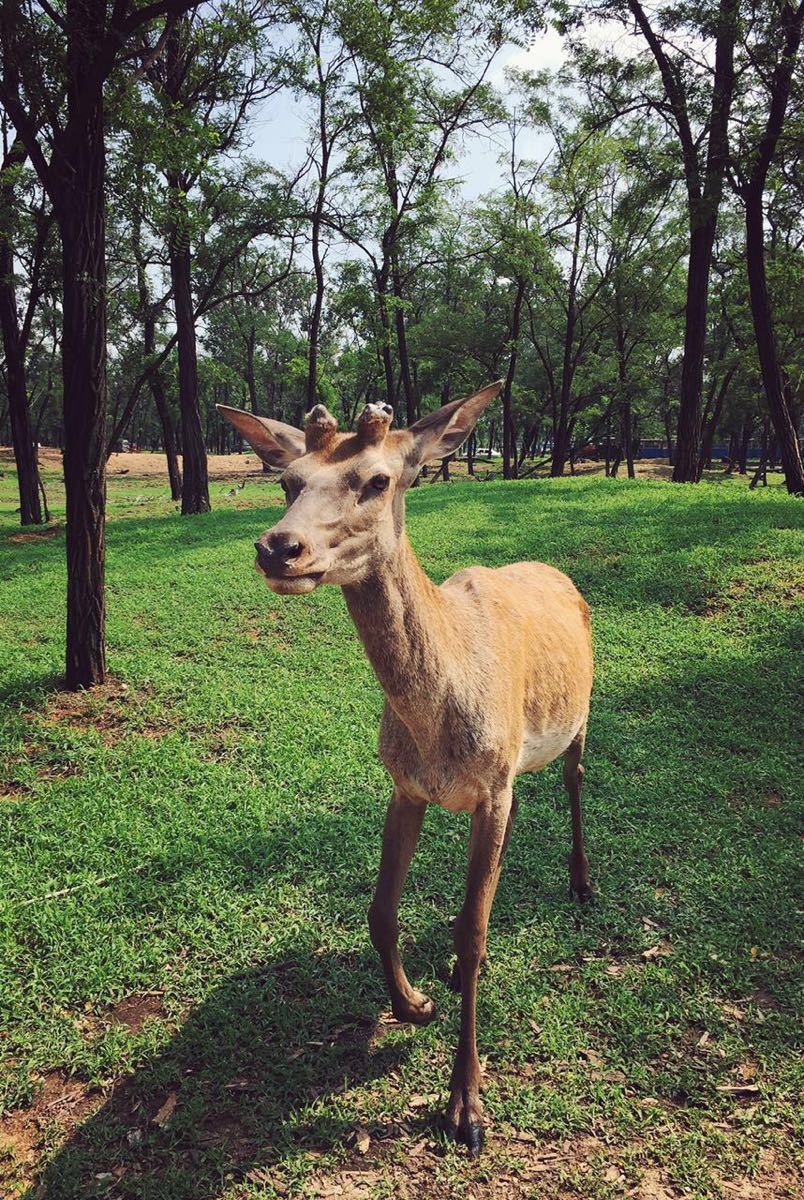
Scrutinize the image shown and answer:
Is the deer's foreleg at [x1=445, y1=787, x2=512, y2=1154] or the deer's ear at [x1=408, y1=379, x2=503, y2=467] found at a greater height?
the deer's ear at [x1=408, y1=379, x2=503, y2=467]

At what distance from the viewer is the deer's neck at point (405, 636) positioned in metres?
2.61

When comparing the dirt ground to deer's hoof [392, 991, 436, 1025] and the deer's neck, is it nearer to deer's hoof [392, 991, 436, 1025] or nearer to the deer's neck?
deer's hoof [392, 991, 436, 1025]

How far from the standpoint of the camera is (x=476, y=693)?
2928 mm

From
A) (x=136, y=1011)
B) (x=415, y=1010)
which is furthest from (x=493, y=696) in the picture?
(x=136, y=1011)

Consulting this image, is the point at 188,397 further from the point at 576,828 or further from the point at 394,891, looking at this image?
the point at 394,891

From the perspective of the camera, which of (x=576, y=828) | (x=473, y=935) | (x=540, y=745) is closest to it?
(x=473, y=935)

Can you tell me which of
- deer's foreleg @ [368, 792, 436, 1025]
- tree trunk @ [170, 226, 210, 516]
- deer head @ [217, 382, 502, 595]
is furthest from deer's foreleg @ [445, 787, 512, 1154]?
tree trunk @ [170, 226, 210, 516]

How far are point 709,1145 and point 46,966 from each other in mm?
3130

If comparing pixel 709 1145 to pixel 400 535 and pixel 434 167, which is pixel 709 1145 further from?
pixel 434 167

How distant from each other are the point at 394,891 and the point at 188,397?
16.2 metres

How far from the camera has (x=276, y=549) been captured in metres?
2.05

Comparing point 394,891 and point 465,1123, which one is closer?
point 465,1123

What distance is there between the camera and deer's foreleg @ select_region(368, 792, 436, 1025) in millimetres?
3133

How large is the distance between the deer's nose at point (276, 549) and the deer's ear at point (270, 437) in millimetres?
770
